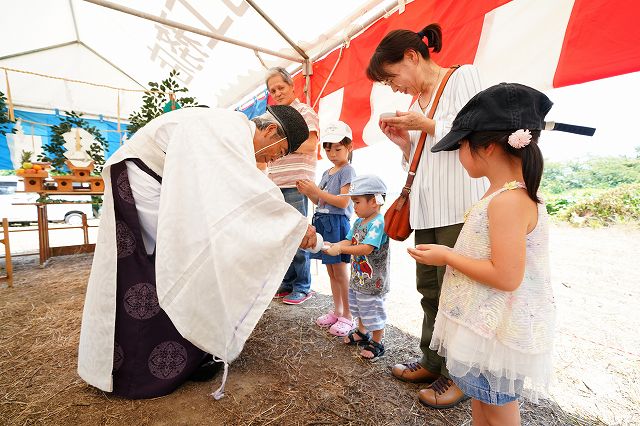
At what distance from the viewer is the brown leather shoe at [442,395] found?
1364 mm

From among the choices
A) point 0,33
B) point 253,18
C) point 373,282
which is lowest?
point 373,282

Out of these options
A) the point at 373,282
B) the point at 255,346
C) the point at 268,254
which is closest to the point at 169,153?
the point at 268,254

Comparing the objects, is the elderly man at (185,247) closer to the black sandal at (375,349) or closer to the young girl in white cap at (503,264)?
the young girl in white cap at (503,264)

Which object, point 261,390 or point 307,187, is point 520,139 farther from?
point 261,390

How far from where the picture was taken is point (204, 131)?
1.16m

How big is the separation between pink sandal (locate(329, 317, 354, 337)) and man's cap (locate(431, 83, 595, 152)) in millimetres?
1645

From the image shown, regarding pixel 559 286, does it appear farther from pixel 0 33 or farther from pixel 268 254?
pixel 0 33

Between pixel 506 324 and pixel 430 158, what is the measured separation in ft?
2.50

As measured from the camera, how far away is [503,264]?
827 millimetres

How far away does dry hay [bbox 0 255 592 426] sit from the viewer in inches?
51.3

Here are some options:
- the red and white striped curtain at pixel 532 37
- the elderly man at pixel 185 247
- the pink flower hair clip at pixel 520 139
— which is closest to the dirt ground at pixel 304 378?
the elderly man at pixel 185 247

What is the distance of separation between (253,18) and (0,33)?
224 inches

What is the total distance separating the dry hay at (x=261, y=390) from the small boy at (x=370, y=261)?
236 millimetres

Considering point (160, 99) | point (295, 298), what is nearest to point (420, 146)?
point (295, 298)
